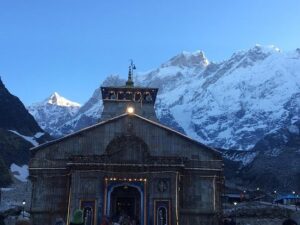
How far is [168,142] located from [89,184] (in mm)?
7739

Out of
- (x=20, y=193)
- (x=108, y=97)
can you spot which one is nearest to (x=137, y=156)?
(x=108, y=97)

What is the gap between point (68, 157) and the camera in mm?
43531

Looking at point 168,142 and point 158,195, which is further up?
point 168,142

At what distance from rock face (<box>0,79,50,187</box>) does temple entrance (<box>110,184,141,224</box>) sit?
74.9m

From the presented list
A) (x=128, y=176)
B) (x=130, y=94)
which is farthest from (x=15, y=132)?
(x=128, y=176)

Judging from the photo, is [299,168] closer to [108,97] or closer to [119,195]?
[108,97]

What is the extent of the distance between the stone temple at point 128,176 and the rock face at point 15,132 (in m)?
73.9

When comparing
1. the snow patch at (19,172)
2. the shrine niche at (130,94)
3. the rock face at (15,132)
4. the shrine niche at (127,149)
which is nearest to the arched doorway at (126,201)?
the shrine niche at (127,149)

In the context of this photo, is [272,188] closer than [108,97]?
No

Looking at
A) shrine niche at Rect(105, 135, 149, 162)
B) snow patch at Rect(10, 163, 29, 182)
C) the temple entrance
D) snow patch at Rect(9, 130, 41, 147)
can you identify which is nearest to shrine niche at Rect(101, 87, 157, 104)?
shrine niche at Rect(105, 135, 149, 162)

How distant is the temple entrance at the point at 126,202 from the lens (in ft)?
141

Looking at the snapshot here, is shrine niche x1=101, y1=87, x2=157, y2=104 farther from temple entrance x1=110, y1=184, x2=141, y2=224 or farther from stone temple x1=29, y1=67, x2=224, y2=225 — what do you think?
temple entrance x1=110, y1=184, x2=141, y2=224

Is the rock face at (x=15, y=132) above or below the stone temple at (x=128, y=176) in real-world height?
above

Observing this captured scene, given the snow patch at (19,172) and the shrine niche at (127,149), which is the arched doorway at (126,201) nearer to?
the shrine niche at (127,149)
